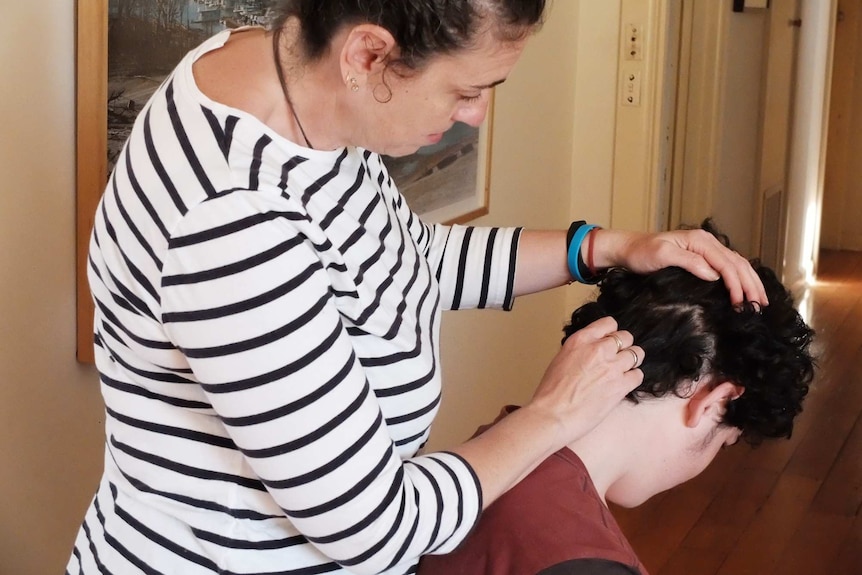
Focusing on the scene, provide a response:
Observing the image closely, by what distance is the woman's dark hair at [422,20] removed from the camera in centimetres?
90

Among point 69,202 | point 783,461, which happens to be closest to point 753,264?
point 69,202

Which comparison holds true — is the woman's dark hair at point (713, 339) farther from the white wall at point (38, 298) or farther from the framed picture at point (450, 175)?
the framed picture at point (450, 175)

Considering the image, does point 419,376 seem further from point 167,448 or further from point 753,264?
point 753,264

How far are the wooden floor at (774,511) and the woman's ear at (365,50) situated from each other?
86.4 inches

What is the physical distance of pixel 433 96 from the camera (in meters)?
0.96

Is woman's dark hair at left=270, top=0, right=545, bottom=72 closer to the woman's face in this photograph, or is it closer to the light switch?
the woman's face

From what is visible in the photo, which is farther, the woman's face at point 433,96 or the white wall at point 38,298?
the white wall at point 38,298

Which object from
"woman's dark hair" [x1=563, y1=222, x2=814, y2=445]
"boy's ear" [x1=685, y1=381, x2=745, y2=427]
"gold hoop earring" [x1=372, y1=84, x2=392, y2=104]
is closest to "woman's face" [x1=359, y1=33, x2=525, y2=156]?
"gold hoop earring" [x1=372, y1=84, x2=392, y2=104]

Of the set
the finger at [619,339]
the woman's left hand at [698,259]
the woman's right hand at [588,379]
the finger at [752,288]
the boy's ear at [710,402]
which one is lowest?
the boy's ear at [710,402]

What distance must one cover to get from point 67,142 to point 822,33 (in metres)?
4.83

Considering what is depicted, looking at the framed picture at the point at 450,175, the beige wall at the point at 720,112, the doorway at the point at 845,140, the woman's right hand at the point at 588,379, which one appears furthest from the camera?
the doorway at the point at 845,140

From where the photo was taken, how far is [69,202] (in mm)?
1412

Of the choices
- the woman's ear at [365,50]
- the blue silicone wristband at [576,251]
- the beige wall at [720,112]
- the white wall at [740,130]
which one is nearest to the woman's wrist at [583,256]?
the blue silicone wristband at [576,251]

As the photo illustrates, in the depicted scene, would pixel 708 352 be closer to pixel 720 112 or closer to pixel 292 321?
pixel 292 321
